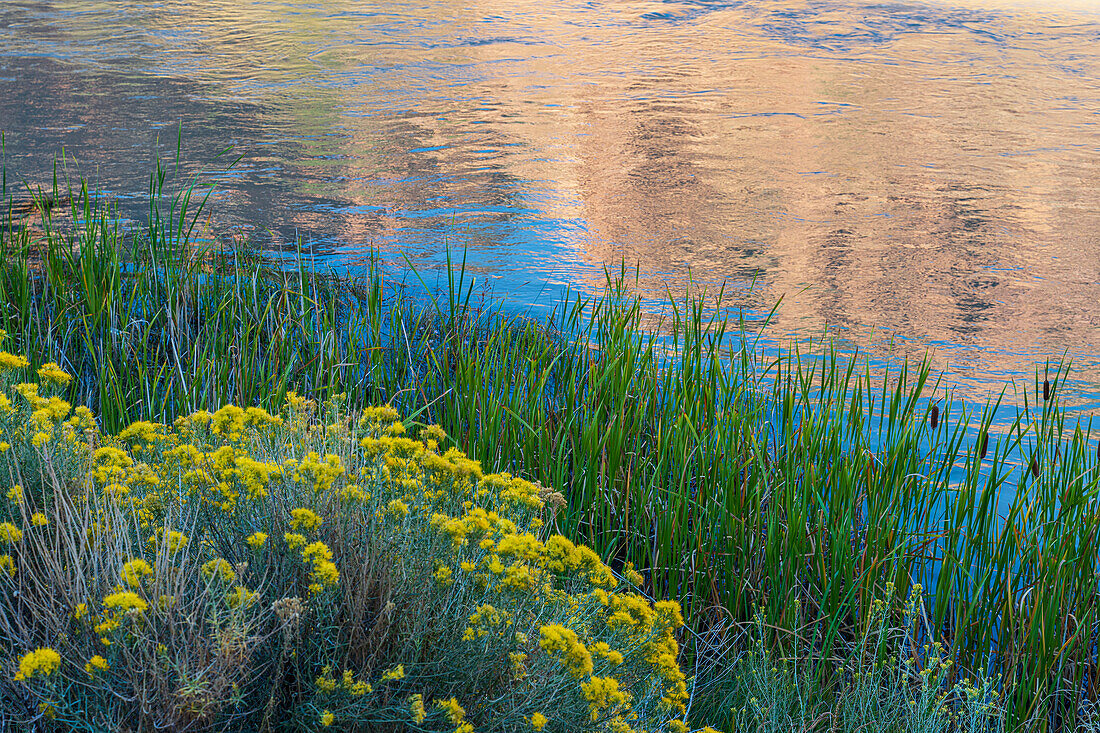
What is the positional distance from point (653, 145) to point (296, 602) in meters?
7.22

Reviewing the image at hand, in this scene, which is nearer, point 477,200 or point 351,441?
A: point 351,441

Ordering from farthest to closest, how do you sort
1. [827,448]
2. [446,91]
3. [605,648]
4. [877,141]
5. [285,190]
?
[446,91]
[877,141]
[285,190]
[827,448]
[605,648]

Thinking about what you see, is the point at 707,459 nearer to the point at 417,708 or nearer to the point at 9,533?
the point at 417,708

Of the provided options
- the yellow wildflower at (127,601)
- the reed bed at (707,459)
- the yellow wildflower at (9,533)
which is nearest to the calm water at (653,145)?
the reed bed at (707,459)

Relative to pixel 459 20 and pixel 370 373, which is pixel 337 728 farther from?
pixel 459 20

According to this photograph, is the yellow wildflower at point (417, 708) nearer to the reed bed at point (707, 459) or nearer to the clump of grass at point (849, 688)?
the clump of grass at point (849, 688)

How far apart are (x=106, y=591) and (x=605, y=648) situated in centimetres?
85

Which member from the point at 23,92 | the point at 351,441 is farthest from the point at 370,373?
the point at 23,92

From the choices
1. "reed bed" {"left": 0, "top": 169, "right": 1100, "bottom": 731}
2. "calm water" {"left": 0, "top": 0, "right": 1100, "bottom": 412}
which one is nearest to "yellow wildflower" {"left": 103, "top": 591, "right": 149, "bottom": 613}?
"reed bed" {"left": 0, "top": 169, "right": 1100, "bottom": 731}

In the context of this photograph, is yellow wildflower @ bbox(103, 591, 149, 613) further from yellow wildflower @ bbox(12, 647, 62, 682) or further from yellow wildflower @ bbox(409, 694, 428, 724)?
yellow wildflower @ bbox(409, 694, 428, 724)

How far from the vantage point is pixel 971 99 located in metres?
10.0

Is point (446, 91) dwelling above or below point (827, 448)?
above

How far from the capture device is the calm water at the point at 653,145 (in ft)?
17.2

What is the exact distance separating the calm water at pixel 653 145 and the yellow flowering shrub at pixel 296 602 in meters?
3.04
